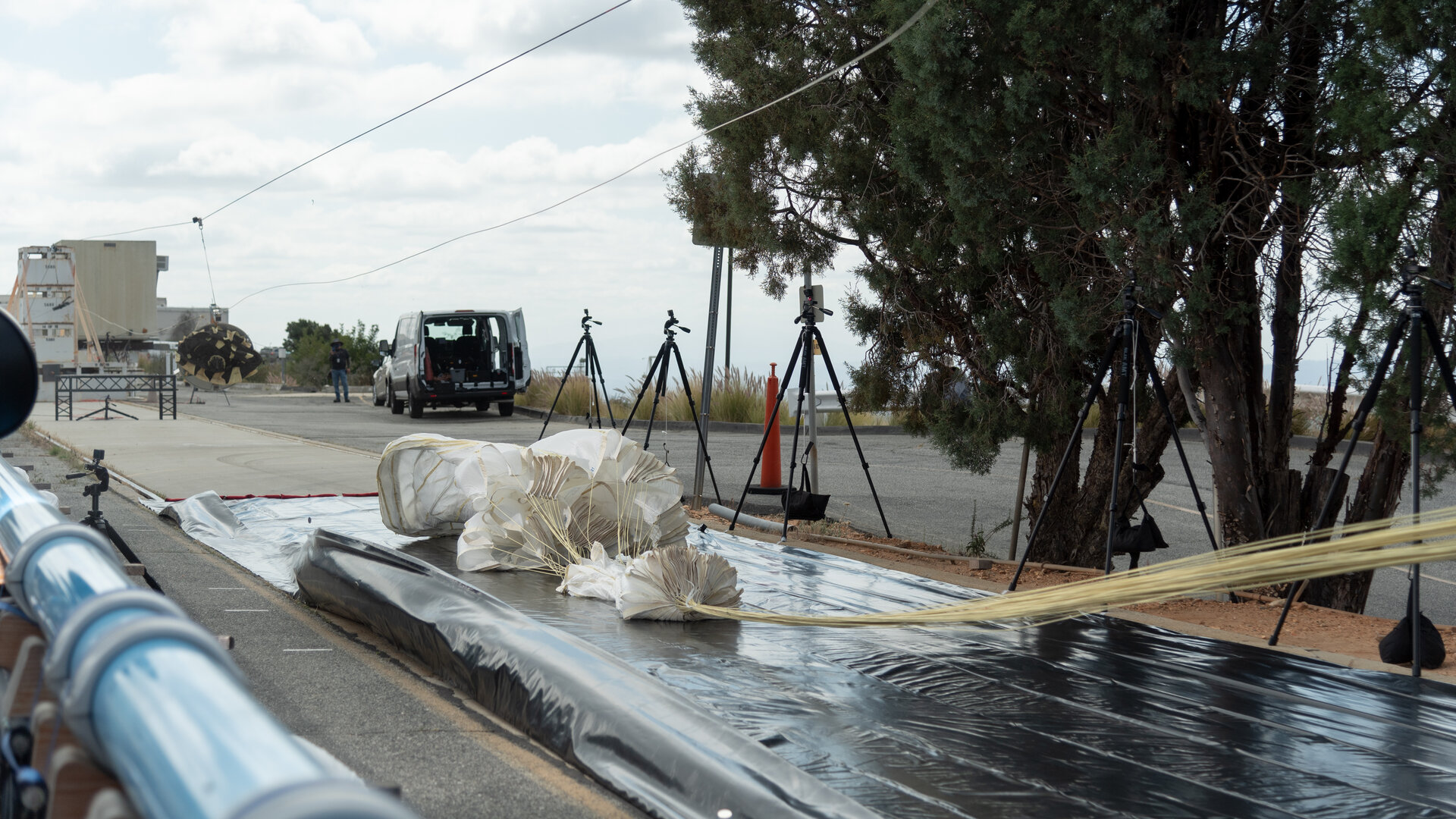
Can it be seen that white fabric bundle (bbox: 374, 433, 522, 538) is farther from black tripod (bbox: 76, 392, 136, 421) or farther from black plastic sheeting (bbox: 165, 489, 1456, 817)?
black tripod (bbox: 76, 392, 136, 421)

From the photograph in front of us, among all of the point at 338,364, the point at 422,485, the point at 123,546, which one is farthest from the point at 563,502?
the point at 338,364

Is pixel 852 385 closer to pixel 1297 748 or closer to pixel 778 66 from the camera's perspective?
pixel 778 66

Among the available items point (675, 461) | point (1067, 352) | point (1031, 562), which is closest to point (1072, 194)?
point (1067, 352)

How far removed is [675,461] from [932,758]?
11010 mm

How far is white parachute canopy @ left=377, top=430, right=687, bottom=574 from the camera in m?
6.28

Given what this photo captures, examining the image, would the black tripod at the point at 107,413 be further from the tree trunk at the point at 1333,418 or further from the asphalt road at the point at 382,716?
the tree trunk at the point at 1333,418

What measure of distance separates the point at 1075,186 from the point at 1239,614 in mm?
2483

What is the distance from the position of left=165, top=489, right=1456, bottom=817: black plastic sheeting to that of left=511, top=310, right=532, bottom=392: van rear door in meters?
17.1

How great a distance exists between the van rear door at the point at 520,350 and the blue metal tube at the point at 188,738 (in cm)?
2157

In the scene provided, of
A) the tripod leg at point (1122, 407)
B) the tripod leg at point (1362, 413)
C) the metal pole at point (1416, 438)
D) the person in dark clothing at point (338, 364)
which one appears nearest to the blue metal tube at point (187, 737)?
the metal pole at point (1416, 438)

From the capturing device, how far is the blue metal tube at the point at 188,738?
958 mm

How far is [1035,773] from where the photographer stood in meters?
3.31

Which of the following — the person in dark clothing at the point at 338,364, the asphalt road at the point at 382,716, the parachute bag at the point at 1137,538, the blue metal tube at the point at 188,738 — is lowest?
the asphalt road at the point at 382,716

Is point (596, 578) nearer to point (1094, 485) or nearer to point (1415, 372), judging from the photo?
point (1415, 372)
